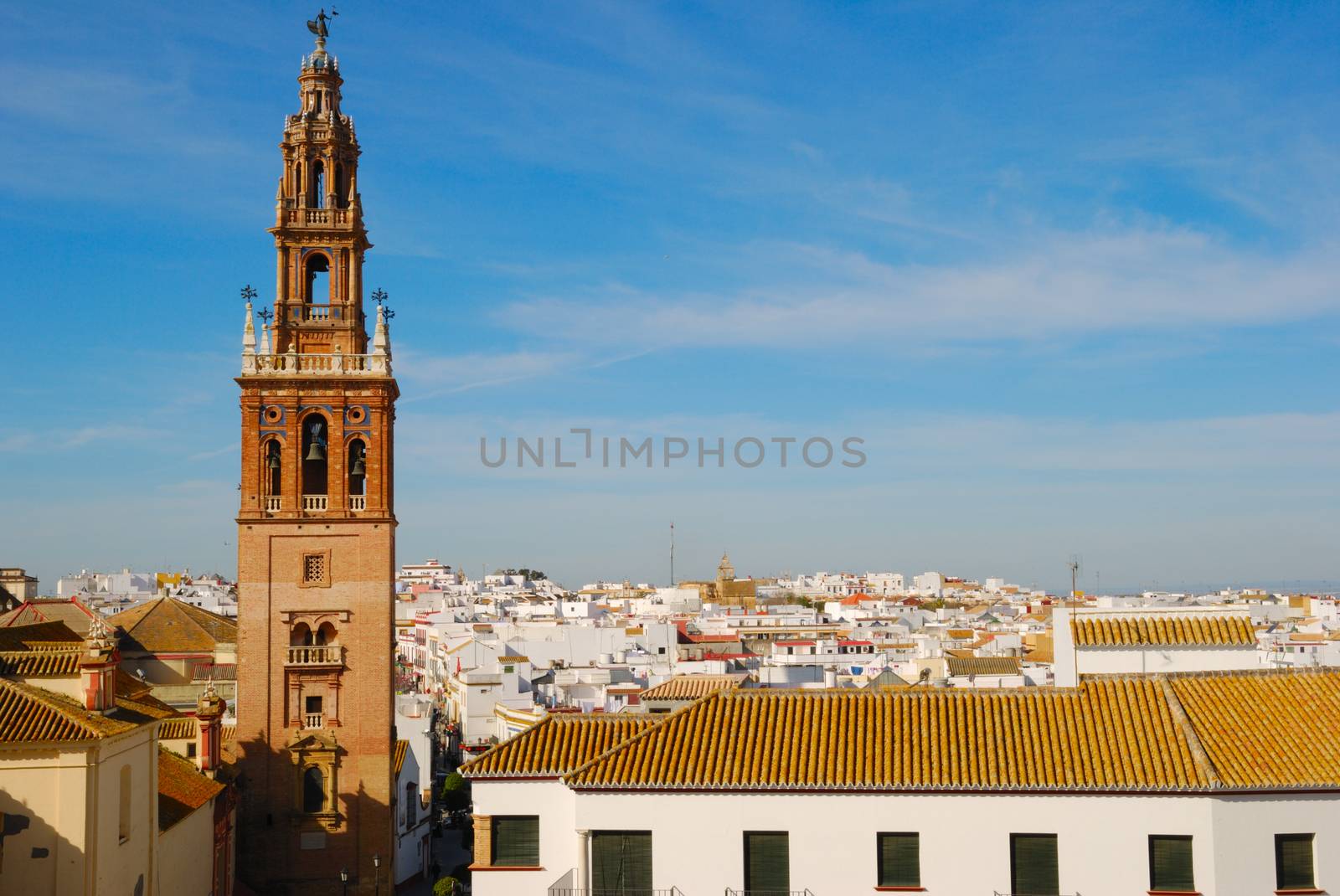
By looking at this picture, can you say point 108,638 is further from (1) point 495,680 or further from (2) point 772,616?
(2) point 772,616

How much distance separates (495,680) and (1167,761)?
47194 mm

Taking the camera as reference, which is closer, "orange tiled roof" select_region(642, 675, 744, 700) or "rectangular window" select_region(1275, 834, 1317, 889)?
"rectangular window" select_region(1275, 834, 1317, 889)

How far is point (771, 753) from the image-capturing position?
2111 cm

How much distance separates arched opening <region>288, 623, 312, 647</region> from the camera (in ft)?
105

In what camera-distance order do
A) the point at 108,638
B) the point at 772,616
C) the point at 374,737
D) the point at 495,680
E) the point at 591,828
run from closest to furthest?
the point at 591,828 < the point at 108,638 < the point at 374,737 < the point at 495,680 < the point at 772,616

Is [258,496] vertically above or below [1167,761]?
above

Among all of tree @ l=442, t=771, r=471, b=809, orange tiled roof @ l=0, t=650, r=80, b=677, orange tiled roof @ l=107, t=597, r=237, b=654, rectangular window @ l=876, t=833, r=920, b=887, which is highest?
orange tiled roof @ l=0, t=650, r=80, b=677

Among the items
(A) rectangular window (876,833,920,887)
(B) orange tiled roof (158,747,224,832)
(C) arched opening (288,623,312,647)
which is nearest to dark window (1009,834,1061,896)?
(A) rectangular window (876,833,920,887)

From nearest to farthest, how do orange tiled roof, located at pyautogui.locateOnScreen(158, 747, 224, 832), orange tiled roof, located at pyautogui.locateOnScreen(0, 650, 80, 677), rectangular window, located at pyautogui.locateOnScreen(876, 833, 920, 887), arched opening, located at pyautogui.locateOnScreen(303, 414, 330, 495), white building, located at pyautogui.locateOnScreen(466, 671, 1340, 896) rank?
white building, located at pyautogui.locateOnScreen(466, 671, 1340, 896) < rectangular window, located at pyautogui.locateOnScreen(876, 833, 920, 887) < orange tiled roof, located at pyautogui.locateOnScreen(0, 650, 80, 677) < orange tiled roof, located at pyautogui.locateOnScreen(158, 747, 224, 832) < arched opening, located at pyautogui.locateOnScreen(303, 414, 330, 495)

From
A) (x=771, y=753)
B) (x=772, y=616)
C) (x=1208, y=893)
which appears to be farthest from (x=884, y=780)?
(x=772, y=616)

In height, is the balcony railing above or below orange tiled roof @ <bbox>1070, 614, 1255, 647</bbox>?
above

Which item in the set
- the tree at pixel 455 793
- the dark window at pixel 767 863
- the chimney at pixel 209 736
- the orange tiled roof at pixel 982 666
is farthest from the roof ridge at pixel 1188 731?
the orange tiled roof at pixel 982 666

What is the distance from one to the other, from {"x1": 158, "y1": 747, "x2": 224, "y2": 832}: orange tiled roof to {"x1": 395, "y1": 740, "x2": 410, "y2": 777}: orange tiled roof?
6471 mm

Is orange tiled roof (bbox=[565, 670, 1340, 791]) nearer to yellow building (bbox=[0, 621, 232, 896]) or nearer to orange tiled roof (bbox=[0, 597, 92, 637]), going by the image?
yellow building (bbox=[0, 621, 232, 896])
